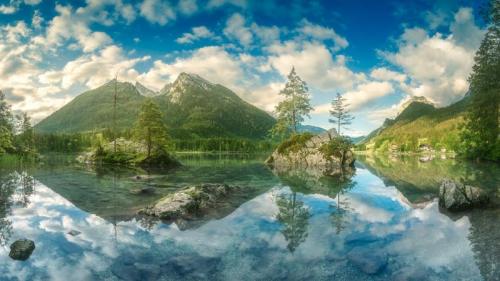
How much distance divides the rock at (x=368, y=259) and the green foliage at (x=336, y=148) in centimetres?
5034

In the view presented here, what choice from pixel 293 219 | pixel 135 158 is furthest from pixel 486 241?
pixel 135 158

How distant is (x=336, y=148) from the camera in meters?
62.3

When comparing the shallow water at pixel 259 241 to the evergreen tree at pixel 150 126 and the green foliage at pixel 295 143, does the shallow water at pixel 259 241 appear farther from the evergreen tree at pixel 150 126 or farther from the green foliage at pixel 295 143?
the green foliage at pixel 295 143

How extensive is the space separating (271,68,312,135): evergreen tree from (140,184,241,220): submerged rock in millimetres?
50938

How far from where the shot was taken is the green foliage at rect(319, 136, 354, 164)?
61594 millimetres

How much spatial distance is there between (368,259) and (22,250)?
11939 millimetres

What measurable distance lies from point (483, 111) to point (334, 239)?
5806cm

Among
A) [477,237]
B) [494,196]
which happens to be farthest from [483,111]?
[477,237]

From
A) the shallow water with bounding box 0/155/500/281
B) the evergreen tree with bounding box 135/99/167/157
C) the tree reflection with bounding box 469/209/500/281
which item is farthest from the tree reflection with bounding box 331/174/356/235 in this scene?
the evergreen tree with bounding box 135/99/167/157

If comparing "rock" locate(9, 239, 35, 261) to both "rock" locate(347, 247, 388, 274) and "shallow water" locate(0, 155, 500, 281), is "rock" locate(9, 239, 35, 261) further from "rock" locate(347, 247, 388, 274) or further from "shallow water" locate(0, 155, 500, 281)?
"rock" locate(347, 247, 388, 274)

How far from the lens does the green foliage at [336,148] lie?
61.6 meters

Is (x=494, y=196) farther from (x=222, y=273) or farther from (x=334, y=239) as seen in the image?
(x=222, y=273)

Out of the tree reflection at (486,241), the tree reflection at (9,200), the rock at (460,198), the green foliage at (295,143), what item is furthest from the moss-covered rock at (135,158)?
the tree reflection at (486,241)

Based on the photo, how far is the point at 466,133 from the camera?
63.6 meters
